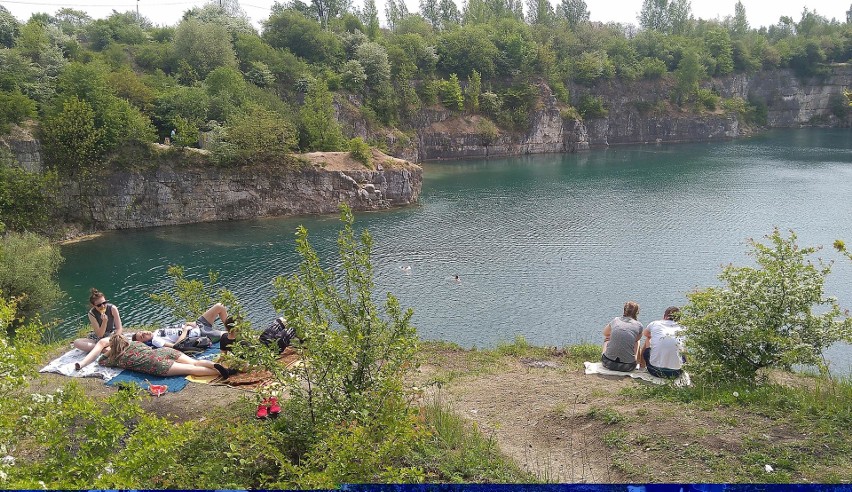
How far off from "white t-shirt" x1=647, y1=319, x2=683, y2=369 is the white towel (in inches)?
445

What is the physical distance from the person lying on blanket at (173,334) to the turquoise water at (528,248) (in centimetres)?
895

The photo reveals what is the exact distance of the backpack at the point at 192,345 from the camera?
519 inches

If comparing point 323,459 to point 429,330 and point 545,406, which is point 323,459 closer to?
point 545,406

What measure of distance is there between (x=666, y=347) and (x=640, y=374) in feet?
3.00

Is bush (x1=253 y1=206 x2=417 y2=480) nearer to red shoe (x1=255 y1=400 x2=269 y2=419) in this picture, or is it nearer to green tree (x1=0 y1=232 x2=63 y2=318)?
red shoe (x1=255 y1=400 x2=269 y2=419)

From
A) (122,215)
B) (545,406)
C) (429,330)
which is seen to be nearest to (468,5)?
(122,215)

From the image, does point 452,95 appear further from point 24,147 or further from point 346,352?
point 346,352

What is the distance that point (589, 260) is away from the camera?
31.8 m

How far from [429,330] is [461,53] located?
2726 inches

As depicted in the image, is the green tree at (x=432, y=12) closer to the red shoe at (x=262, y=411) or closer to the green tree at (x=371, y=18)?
the green tree at (x=371, y=18)

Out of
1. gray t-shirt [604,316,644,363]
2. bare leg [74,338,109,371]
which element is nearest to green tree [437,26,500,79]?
gray t-shirt [604,316,644,363]

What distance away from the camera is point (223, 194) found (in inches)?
1697

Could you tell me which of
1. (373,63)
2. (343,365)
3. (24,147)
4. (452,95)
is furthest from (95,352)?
(452,95)

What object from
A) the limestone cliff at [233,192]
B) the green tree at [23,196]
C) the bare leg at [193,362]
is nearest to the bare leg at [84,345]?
the bare leg at [193,362]
